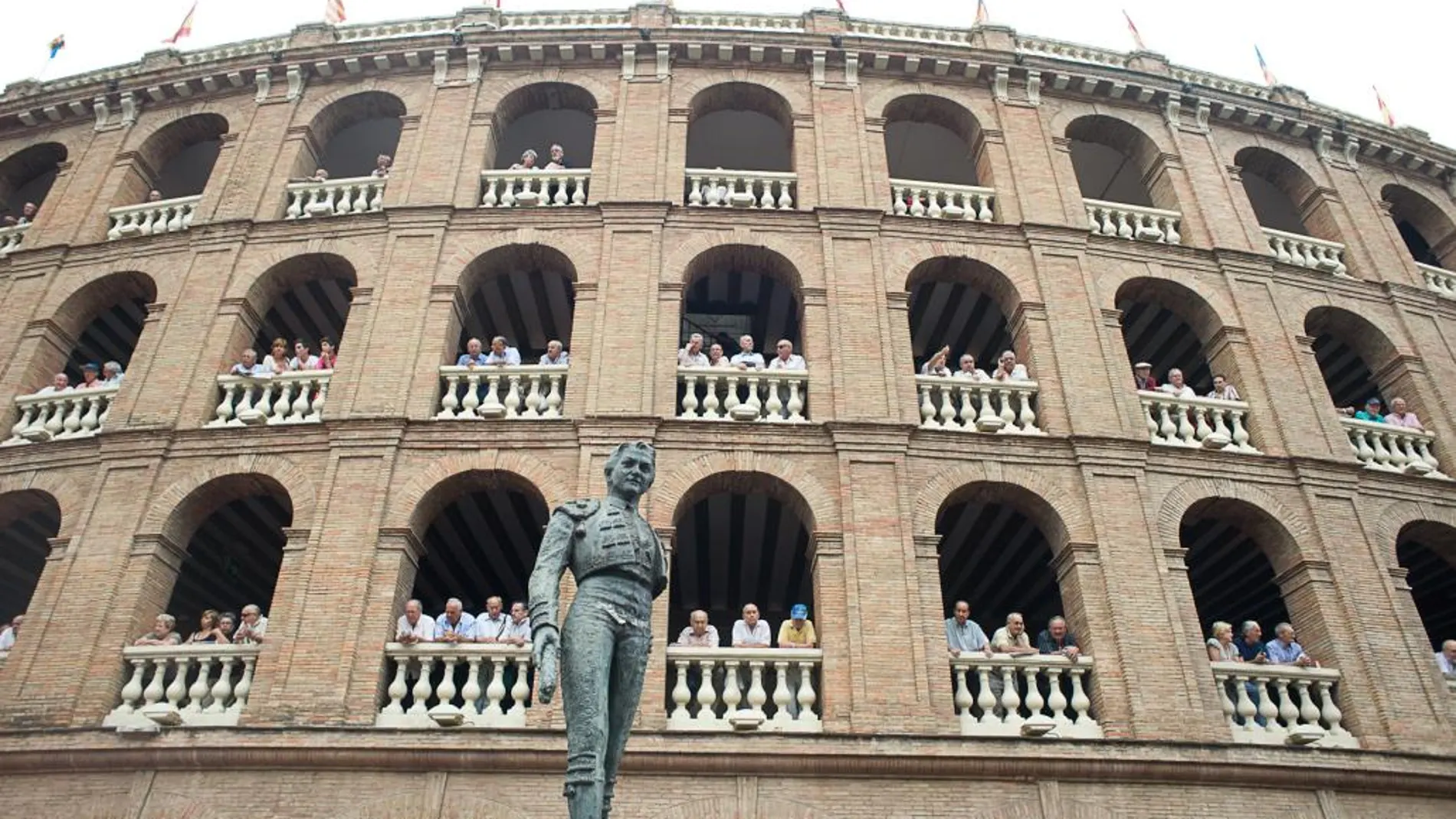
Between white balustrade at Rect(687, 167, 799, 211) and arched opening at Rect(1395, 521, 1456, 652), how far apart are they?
1022 cm

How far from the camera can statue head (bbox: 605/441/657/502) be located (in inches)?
263

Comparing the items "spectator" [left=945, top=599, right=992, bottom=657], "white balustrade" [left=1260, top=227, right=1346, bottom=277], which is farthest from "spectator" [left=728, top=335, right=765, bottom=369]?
"white balustrade" [left=1260, top=227, right=1346, bottom=277]

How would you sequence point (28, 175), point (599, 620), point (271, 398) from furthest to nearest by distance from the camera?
point (28, 175) < point (271, 398) < point (599, 620)

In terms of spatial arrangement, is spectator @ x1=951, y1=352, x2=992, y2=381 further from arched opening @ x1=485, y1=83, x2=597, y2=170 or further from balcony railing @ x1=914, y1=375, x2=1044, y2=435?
arched opening @ x1=485, y1=83, x2=597, y2=170

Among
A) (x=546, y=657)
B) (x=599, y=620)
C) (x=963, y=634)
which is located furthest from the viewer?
(x=963, y=634)

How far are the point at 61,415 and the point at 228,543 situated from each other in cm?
292

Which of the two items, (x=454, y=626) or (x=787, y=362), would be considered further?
(x=787, y=362)

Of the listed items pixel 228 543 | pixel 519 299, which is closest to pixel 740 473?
pixel 519 299

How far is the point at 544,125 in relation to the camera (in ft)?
60.2

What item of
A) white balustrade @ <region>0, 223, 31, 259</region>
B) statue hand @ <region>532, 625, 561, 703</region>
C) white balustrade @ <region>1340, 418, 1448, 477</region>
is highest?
white balustrade @ <region>0, 223, 31, 259</region>

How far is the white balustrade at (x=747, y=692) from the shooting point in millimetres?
11211

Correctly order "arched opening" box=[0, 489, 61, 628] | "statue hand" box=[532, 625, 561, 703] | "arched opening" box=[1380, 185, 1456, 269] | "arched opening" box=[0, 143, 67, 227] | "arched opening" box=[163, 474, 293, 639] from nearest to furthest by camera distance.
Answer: "statue hand" box=[532, 625, 561, 703]
"arched opening" box=[163, 474, 293, 639]
"arched opening" box=[0, 489, 61, 628]
"arched opening" box=[0, 143, 67, 227]
"arched opening" box=[1380, 185, 1456, 269]

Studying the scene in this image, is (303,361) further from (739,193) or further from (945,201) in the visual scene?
(945,201)

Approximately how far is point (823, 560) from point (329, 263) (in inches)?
354
